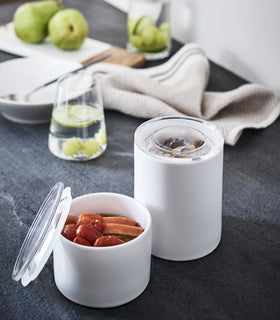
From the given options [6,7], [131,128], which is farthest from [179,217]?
[6,7]

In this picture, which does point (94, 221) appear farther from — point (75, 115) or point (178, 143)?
point (75, 115)

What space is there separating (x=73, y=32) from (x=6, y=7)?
1.49 ft

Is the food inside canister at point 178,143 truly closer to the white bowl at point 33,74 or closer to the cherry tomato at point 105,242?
the cherry tomato at point 105,242

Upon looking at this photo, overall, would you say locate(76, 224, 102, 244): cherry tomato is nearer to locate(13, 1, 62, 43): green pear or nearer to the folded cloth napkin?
the folded cloth napkin

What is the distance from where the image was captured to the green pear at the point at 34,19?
139 centimetres

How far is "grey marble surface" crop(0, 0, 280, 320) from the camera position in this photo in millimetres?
661

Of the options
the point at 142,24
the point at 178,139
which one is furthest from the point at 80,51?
the point at 178,139

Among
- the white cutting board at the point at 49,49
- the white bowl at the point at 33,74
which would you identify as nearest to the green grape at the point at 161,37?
the white cutting board at the point at 49,49

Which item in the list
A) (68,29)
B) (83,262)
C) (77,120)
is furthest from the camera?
(68,29)

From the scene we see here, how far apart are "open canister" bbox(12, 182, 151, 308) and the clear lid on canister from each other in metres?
0.08

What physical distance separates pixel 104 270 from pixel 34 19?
0.92 m

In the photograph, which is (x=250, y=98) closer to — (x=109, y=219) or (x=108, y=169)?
(x=108, y=169)

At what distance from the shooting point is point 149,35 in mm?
1383

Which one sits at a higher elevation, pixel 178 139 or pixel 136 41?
pixel 178 139
